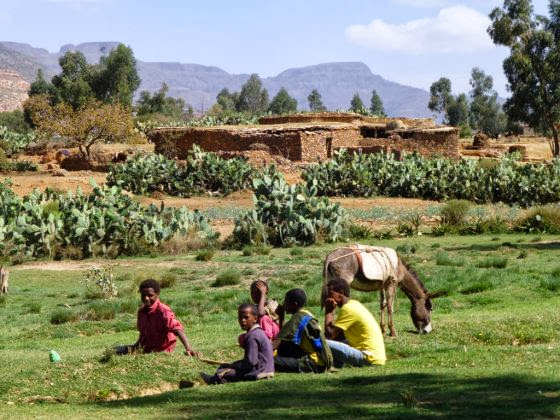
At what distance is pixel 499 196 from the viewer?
33406 mm

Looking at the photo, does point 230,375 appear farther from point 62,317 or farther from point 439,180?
point 439,180

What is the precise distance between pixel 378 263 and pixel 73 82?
78162 mm

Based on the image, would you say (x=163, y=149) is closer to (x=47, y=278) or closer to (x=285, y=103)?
(x=47, y=278)

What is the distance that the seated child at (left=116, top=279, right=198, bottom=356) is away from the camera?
11.5 metres

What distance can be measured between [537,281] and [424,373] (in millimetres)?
8150

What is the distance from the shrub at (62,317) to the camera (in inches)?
618

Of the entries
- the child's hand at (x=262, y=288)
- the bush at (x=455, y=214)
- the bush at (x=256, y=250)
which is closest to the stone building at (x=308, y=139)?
the bush at (x=455, y=214)

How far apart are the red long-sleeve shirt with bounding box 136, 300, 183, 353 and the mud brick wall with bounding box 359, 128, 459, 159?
3538 centimetres

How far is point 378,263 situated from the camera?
519 inches

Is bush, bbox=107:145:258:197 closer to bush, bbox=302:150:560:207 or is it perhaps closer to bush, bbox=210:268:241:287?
bush, bbox=302:150:560:207

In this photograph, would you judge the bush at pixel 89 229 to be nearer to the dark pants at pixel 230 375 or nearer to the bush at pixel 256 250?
the bush at pixel 256 250

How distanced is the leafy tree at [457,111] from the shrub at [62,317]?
4370 inches

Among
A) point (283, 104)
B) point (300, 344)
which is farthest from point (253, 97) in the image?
point (300, 344)

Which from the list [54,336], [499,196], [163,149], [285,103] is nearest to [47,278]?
[54,336]
